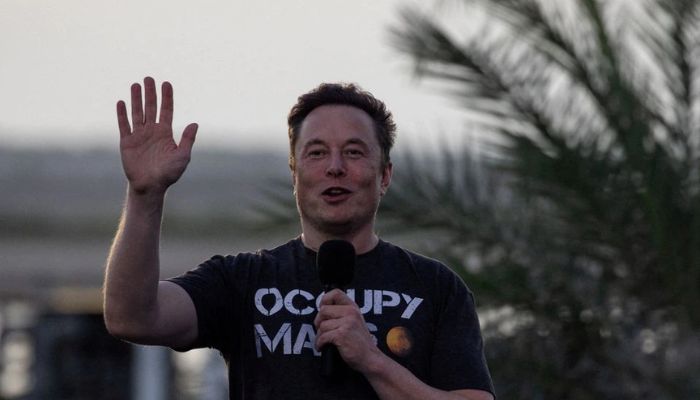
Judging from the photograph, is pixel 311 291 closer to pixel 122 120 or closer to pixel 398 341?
pixel 398 341

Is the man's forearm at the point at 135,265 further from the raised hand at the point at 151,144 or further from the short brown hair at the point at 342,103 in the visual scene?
the short brown hair at the point at 342,103

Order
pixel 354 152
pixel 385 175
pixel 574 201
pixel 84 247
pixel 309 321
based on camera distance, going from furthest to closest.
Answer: pixel 84 247, pixel 574 201, pixel 385 175, pixel 354 152, pixel 309 321

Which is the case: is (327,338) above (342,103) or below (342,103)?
below

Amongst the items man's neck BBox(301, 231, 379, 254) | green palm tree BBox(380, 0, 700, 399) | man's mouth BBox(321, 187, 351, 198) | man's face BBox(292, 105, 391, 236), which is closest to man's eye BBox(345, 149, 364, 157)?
man's face BBox(292, 105, 391, 236)

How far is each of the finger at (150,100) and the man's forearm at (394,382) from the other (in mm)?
812

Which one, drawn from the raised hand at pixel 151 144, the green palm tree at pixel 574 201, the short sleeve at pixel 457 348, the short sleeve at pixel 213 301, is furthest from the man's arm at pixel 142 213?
the green palm tree at pixel 574 201

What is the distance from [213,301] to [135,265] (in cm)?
32

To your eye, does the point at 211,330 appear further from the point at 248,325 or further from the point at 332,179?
the point at 332,179

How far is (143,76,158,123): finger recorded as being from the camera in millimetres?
4051

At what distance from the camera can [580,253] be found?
8242 mm

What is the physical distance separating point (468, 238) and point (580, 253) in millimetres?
602

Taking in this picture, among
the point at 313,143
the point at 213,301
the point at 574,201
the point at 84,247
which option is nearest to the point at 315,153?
the point at 313,143

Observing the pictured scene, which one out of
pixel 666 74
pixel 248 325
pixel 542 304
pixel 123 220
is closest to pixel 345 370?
pixel 248 325

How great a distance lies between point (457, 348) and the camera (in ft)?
13.9
